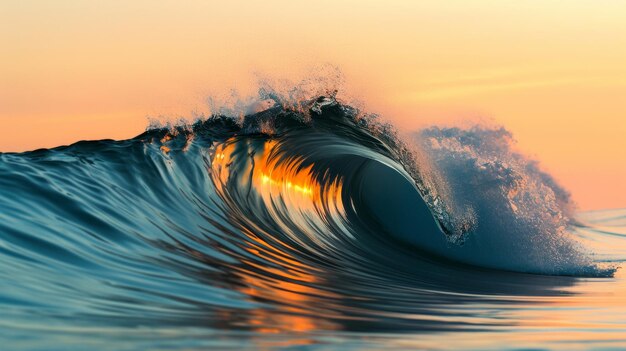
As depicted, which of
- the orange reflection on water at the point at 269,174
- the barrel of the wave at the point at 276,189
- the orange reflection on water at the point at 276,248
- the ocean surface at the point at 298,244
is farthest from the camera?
the orange reflection on water at the point at 269,174

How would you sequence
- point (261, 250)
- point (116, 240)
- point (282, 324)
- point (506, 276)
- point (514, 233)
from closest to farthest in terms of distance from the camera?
point (282, 324)
point (116, 240)
point (261, 250)
point (506, 276)
point (514, 233)

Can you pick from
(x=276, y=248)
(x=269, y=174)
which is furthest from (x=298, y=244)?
(x=269, y=174)

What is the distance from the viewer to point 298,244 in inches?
358

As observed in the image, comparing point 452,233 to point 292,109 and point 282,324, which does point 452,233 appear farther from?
point 282,324

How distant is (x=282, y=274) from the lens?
699 cm

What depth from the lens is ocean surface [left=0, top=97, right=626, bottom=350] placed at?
4.48 m

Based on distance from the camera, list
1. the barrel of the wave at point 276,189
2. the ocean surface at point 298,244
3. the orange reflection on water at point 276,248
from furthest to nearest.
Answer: the barrel of the wave at point 276,189, the orange reflection on water at point 276,248, the ocean surface at point 298,244

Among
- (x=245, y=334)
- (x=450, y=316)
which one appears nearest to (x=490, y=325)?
(x=450, y=316)

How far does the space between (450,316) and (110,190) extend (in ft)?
13.9

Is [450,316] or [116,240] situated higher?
[116,240]

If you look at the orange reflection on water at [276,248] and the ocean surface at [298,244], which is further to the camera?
the orange reflection on water at [276,248]

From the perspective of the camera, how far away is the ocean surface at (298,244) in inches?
176

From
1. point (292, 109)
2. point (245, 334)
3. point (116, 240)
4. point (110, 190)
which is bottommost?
point (245, 334)

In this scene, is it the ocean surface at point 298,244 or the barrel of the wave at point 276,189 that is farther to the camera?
the barrel of the wave at point 276,189
